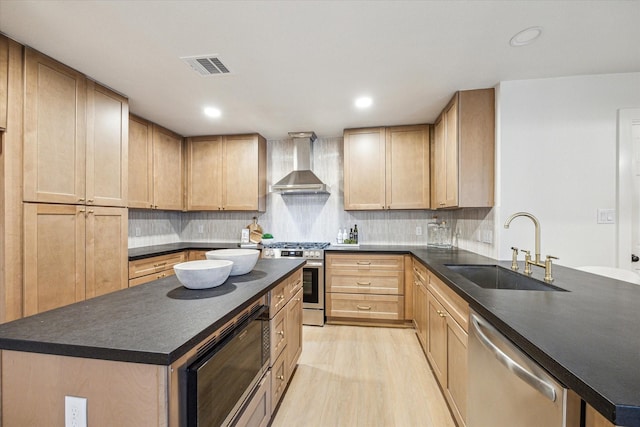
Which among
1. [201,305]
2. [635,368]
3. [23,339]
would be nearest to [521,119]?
[635,368]

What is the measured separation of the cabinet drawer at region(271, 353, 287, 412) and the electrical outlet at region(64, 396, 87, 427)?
100 cm

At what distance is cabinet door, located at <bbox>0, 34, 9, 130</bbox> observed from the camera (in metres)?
1.75

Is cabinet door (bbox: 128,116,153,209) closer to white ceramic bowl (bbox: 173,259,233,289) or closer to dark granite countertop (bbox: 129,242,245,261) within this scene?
dark granite countertop (bbox: 129,242,245,261)

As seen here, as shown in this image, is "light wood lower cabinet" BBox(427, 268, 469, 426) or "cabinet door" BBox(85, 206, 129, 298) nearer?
"light wood lower cabinet" BBox(427, 268, 469, 426)

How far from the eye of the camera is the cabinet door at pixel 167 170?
3.45 metres

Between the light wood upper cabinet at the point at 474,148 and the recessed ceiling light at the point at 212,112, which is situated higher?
the recessed ceiling light at the point at 212,112

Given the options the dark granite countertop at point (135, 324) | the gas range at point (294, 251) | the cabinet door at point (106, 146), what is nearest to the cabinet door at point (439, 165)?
the gas range at point (294, 251)

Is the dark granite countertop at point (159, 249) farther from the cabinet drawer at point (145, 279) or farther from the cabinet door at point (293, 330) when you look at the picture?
the cabinet door at point (293, 330)

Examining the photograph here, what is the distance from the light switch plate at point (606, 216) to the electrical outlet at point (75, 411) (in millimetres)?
3285

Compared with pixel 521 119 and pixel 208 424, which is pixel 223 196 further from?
pixel 521 119

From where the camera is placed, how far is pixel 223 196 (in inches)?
153

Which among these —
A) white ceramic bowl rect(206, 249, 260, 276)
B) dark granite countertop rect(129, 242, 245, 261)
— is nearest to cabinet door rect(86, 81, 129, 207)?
dark granite countertop rect(129, 242, 245, 261)

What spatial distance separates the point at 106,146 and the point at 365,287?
117 inches

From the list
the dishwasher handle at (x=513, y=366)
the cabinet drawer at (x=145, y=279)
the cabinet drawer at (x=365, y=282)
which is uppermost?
the dishwasher handle at (x=513, y=366)
